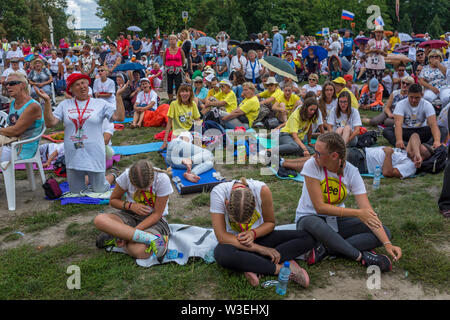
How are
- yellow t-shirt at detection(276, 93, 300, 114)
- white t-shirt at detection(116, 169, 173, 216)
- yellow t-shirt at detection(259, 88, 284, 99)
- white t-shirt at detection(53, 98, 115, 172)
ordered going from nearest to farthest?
white t-shirt at detection(116, 169, 173, 216) < white t-shirt at detection(53, 98, 115, 172) < yellow t-shirt at detection(276, 93, 300, 114) < yellow t-shirt at detection(259, 88, 284, 99)

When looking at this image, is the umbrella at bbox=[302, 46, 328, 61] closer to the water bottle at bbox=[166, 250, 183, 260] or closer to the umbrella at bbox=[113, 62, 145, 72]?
the umbrella at bbox=[113, 62, 145, 72]

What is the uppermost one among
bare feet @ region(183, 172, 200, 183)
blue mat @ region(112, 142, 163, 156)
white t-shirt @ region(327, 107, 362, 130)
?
white t-shirt @ region(327, 107, 362, 130)

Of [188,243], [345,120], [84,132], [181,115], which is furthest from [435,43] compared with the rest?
[188,243]

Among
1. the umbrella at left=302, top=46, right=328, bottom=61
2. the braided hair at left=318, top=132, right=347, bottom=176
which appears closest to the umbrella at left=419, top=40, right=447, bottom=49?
the umbrella at left=302, top=46, right=328, bottom=61

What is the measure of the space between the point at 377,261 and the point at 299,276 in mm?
768

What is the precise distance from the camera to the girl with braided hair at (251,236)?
335 cm

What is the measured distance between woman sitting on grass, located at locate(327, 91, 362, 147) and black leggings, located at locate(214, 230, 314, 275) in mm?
3481

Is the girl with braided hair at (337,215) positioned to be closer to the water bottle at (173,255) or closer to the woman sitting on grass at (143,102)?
the water bottle at (173,255)

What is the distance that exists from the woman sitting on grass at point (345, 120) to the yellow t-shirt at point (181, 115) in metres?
2.45

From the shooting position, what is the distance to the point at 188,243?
3967 mm

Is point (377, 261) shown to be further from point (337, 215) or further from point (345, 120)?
point (345, 120)

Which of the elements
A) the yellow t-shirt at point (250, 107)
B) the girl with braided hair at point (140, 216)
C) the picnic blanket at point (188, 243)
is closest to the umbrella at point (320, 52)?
the yellow t-shirt at point (250, 107)

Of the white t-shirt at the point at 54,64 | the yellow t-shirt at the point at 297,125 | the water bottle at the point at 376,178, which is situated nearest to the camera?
the water bottle at the point at 376,178

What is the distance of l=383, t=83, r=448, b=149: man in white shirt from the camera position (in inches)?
245
